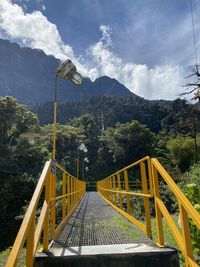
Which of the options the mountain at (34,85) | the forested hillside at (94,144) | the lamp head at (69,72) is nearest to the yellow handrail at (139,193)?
the lamp head at (69,72)

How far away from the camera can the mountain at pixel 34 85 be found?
183 m

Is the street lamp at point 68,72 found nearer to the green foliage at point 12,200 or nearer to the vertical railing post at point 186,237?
the vertical railing post at point 186,237

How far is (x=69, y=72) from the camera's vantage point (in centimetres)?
663

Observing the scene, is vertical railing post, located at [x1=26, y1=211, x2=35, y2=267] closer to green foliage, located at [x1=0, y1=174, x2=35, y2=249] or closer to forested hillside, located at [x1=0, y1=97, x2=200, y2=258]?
forested hillside, located at [x1=0, y1=97, x2=200, y2=258]

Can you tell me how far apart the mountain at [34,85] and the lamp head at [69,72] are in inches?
6784

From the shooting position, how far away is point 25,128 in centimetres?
3675

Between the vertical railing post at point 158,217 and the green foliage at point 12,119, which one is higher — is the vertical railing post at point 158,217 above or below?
below

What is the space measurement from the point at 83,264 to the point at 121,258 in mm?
409

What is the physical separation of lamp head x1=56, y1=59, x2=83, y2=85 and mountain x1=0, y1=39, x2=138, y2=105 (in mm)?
172307

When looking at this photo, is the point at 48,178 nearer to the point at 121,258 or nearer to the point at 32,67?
the point at 121,258

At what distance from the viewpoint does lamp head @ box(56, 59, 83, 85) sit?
258 inches

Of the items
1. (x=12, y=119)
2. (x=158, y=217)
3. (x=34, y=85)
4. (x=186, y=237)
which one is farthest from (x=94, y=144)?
(x=34, y=85)

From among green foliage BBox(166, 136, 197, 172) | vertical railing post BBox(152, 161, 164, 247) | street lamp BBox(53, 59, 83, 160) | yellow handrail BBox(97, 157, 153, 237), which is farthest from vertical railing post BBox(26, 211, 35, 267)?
green foliage BBox(166, 136, 197, 172)

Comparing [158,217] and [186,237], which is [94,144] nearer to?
[158,217]
